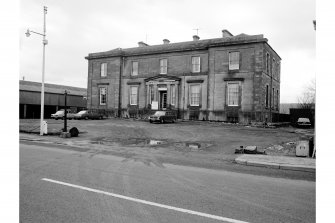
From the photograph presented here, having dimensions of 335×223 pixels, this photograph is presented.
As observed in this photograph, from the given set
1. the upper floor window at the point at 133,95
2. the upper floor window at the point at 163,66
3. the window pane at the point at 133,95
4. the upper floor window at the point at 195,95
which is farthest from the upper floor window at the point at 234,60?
the window pane at the point at 133,95

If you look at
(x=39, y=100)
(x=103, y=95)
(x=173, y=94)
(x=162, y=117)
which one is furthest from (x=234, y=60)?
(x=39, y=100)

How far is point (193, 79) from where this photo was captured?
116ft

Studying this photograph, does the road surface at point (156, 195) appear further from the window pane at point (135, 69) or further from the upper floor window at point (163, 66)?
the window pane at point (135, 69)

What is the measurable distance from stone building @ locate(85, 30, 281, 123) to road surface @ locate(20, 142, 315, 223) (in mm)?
24554

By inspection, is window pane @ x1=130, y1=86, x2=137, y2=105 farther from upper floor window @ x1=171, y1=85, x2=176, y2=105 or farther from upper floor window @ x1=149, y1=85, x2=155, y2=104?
upper floor window @ x1=171, y1=85, x2=176, y2=105

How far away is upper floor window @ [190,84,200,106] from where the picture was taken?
35.1 meters

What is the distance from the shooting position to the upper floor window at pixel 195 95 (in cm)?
3506

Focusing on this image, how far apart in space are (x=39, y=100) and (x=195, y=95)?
30203mm

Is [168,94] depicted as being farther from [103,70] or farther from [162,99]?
[103,70]

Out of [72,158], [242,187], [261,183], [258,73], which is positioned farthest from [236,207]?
[258,73]

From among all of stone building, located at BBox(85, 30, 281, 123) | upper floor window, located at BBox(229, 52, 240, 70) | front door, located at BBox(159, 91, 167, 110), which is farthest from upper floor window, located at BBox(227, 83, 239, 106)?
front door, located at BBox(159, 91, 167, 110)

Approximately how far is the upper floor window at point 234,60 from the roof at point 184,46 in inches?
49.3

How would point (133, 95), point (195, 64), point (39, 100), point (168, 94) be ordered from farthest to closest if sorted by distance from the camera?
point (39, 100) < point (133, 95) < point (168, 94) < point (195, 64)
